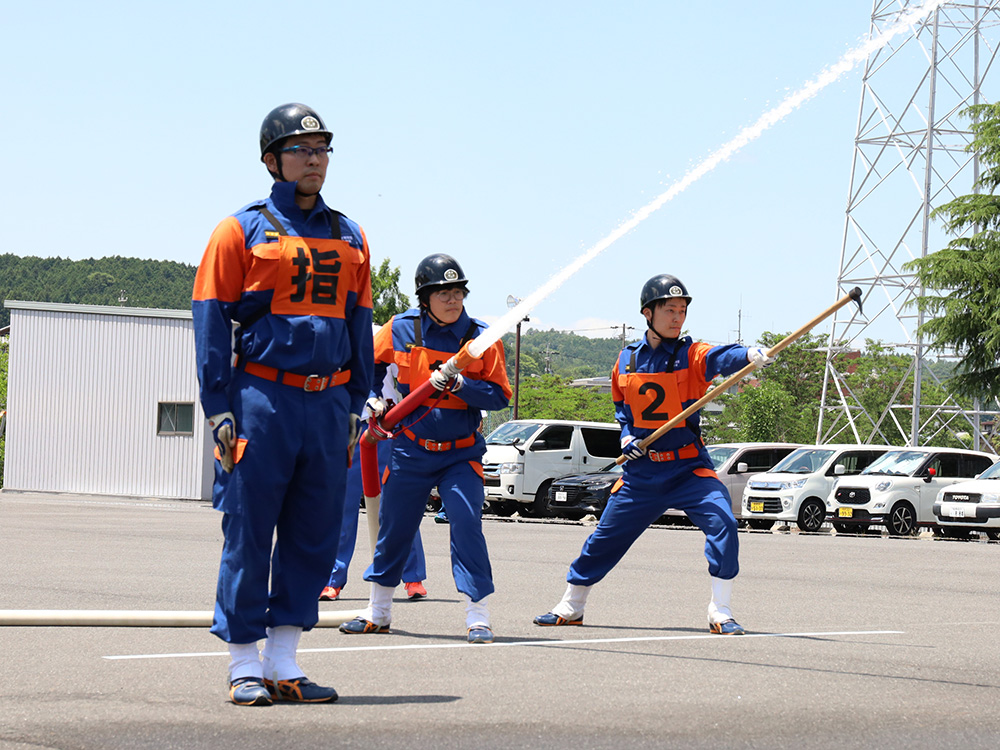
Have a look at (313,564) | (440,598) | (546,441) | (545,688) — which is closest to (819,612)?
(440,598)

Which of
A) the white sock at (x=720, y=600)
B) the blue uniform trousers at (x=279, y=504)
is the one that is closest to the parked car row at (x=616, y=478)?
the white sock at (x=720, y=600)

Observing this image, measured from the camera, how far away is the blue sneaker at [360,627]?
24.3ft

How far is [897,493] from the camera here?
961 inches

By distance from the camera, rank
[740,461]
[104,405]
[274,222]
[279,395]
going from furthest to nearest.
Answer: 1. [104,405]
2. [740,461]
3. [274,222]
4. [279,395]

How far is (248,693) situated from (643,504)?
3.63m

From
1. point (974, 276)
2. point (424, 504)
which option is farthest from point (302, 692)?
point (974, 276)

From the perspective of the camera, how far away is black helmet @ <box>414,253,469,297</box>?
24.5 ft

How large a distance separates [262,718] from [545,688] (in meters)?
1.28

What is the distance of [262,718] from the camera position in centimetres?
469

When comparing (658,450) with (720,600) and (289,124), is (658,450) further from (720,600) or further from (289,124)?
(289,124)

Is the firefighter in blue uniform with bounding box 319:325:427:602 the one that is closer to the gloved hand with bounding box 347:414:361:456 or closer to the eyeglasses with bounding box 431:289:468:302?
the eyeglasses with bounding box 431:289:468:302

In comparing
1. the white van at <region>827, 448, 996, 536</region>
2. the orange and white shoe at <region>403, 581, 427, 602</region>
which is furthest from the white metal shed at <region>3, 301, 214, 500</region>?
the orange and white shoe at <region>403, 581, 427, 602</region>

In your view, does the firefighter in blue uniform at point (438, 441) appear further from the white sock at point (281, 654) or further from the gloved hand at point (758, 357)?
the white sock at point (281, 654)

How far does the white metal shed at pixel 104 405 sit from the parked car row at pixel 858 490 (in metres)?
14.3
